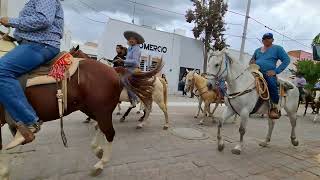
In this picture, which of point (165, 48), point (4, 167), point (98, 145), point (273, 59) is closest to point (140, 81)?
point (98, 145)

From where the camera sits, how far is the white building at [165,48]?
2122 cm

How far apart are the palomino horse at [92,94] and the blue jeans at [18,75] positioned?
0.67 feet

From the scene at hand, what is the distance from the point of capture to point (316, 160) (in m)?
6.02

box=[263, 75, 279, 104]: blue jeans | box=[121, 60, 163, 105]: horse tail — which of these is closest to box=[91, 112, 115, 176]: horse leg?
box=[121, 60, 163, 105]: horse tail

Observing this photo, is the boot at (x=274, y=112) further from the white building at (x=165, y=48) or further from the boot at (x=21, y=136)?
the white building at (x=165, y=48)

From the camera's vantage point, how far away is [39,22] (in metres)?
3.57

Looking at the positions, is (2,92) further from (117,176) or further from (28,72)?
(117,176)

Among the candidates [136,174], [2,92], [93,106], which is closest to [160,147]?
[136,174]

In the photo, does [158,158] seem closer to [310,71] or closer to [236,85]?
[236,85]

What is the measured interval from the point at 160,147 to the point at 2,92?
3.48 meters

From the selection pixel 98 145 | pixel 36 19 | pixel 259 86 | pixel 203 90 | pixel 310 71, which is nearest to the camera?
pixel 36 19

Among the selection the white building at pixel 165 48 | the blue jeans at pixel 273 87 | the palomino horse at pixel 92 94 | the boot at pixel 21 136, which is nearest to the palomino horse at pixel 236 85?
the blue jeans at pixel 273 87

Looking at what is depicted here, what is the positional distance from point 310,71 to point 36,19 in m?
13.4

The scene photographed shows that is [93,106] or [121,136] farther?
[121,136]
